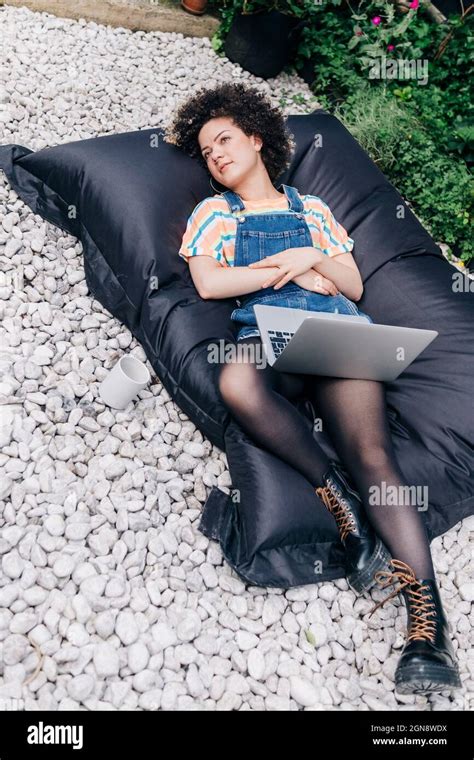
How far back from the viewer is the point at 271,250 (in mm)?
2266

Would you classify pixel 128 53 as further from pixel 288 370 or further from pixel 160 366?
pixel 288 370

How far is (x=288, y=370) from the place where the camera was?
1973mm

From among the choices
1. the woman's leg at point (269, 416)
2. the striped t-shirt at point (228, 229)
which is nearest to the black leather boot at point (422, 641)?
the woman's leg at point (269, 416)

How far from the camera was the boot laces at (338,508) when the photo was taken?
1.92 meters

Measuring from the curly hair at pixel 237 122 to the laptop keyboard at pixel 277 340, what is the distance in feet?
3.27

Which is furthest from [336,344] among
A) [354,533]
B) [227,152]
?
[227,152]

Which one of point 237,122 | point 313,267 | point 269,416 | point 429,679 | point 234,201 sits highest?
point 237,122

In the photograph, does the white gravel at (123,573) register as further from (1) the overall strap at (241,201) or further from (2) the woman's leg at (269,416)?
(1) the overall strap at (241,201)

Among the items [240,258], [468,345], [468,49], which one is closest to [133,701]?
[240,258]

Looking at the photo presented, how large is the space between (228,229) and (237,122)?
558mm

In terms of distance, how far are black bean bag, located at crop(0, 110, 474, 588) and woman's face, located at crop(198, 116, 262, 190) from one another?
0.16 meters

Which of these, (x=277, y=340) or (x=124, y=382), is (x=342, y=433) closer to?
(x=277, y=340)

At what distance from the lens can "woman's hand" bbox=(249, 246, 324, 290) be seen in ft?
6.97

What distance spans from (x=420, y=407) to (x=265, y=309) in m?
0.66
